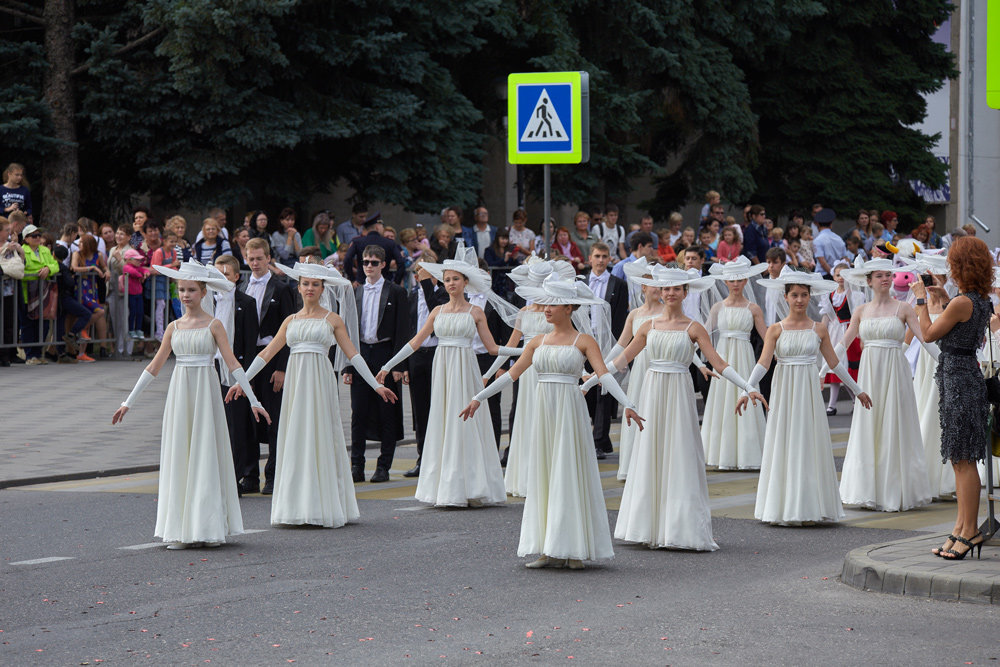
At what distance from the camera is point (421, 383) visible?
1393cm

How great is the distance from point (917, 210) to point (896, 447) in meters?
24.8

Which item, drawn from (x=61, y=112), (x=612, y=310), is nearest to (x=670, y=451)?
(x=612, y=310)

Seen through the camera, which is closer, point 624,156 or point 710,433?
point 710,433

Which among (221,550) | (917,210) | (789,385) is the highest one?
(917,210)

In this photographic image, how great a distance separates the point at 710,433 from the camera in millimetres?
14898

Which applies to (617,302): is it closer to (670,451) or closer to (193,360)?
(670,451)

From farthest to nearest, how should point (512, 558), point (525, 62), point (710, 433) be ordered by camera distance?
1. point (525, 62)
2. point (710, 433)
3. point (512, 558)

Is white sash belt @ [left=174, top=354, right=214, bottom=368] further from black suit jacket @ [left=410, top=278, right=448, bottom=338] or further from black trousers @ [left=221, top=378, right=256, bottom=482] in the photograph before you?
black suit jacket @ [left=410, top=278, right=448, bottom=338]

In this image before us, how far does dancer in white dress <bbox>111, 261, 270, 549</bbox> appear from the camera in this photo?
1035cm

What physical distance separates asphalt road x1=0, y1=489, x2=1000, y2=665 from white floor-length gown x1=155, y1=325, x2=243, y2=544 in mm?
220

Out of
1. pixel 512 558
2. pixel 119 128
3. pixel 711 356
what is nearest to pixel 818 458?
pixel 711 356

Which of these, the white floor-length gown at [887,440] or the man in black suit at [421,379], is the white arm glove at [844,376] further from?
the man in black suit at [421,379]

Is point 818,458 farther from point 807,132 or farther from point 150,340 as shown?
point 807,132

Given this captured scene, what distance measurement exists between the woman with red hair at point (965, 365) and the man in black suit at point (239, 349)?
5727mm
